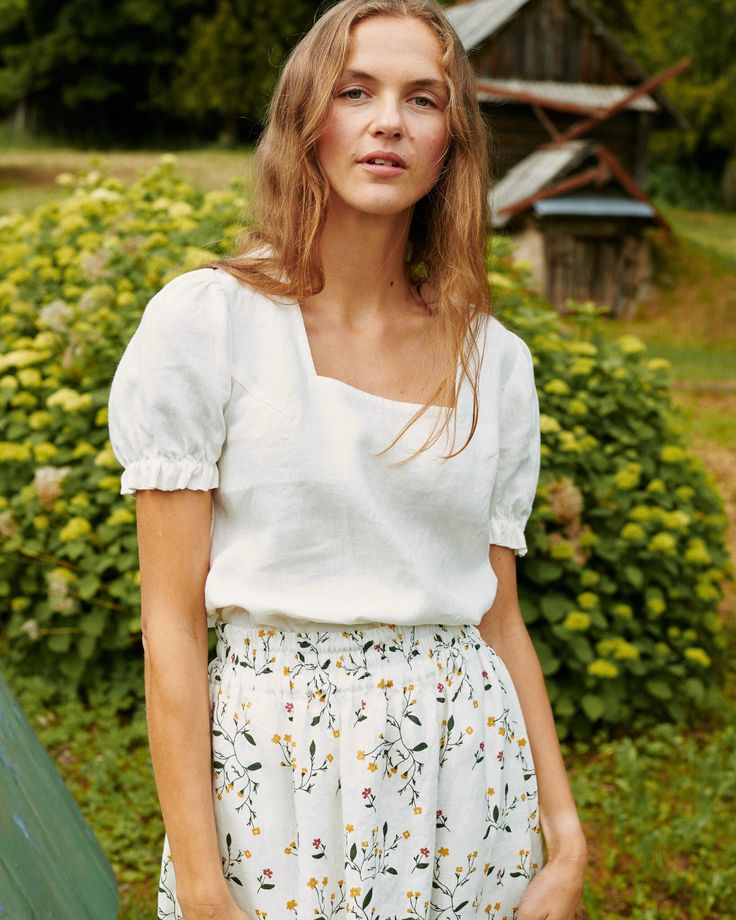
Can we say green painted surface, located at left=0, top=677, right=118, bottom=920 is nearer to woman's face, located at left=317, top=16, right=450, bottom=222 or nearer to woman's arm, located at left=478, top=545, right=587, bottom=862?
woman's arm, located at left=478, top=545, right=587, bottom=862

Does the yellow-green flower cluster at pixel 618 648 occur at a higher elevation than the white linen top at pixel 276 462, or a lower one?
lower

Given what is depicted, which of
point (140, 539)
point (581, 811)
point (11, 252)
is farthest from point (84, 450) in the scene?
point (140, 539)

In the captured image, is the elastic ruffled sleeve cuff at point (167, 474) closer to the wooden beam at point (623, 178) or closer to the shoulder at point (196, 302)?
the shoulder at point (196, 302)

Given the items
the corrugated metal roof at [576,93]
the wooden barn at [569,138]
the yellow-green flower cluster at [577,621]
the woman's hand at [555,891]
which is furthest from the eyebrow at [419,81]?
the corrugated metal roof at [576,93]

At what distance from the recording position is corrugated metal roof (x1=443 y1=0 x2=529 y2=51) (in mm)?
17859

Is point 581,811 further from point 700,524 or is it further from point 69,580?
point 69,580

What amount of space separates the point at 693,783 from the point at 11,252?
334 cm

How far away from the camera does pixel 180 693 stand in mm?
1387

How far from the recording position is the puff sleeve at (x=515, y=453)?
167 cm

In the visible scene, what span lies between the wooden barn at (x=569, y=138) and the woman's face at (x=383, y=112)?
13.5 m

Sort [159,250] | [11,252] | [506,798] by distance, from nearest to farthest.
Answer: [506,798]
[159,250]
[11,252]

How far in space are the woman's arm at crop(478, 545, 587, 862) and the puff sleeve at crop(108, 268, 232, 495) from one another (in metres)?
0.55

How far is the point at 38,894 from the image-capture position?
4.53 ft

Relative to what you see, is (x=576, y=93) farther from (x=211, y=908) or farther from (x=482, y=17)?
(x=211, y=908)
